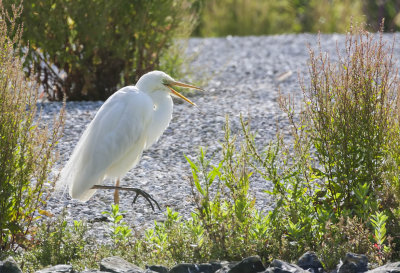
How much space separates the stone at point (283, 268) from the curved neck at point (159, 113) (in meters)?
1.78

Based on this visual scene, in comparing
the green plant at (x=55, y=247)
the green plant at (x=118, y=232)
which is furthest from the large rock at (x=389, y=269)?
the green plant at (x=55, y=247)

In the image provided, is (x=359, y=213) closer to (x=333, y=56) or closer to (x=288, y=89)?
(x=288, y=89)

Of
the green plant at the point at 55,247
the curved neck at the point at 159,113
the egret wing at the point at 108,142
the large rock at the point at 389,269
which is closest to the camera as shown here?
the large rock at the point at 389,269

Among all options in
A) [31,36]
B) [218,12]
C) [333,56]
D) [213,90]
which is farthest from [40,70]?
[218,12]

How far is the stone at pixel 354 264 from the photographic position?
11.1 feet

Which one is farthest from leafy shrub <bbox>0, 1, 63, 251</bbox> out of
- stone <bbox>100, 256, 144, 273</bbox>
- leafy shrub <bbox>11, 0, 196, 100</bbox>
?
leafy shrub <bbox>11, 0, 196, 100</bbox>

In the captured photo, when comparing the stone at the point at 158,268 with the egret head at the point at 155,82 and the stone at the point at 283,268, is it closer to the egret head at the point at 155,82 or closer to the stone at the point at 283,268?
the stone at the point at 283,268

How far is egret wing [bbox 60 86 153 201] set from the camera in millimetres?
4449

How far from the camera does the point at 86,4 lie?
746 centimetres

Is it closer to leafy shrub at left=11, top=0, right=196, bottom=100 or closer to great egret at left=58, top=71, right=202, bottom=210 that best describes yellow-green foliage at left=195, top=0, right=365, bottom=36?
leafy shrub at left=11, top=0, right=196, bottom=100

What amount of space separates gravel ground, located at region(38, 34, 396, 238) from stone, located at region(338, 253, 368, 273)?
83 centimetres

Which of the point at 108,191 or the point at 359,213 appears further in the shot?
the point at 108,191

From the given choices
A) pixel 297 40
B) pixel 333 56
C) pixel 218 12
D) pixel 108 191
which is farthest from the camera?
pixel 218 12

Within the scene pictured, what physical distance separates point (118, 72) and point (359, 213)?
4.69m
